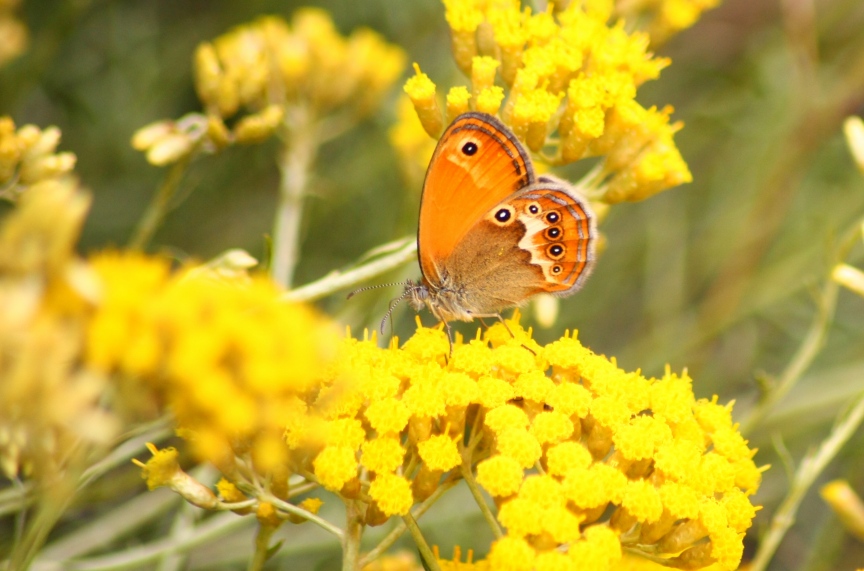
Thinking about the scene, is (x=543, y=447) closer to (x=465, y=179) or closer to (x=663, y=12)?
(x=465, y=179)

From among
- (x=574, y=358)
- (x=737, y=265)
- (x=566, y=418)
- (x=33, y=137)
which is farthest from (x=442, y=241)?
(x=737, y=265)

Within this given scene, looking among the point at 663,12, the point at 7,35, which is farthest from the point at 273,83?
the point at 663,12

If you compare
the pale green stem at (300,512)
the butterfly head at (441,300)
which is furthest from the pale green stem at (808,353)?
the pale green stem at (300,512)

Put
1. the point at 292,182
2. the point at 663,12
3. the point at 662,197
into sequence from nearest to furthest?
the point at 663,12 < the point at 292,182 < the point at 662,197

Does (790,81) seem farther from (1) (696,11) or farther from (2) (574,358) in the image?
(2) (574,358)

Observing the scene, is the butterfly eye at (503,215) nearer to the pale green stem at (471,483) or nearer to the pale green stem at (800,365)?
the pale green stem at (471,483)
